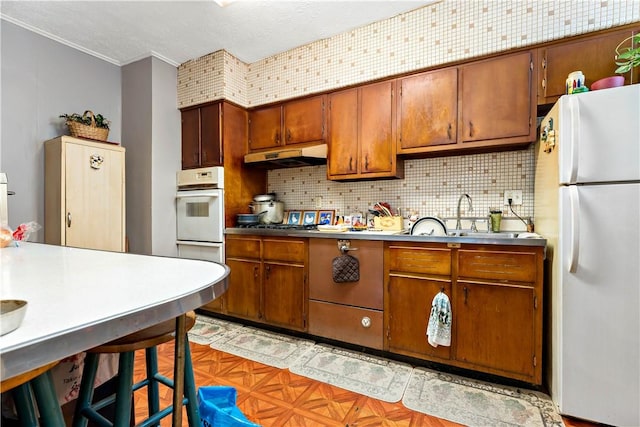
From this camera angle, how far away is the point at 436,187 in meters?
2.64

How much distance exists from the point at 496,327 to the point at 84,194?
352 cm

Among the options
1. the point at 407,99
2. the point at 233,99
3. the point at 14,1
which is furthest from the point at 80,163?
the point at 407,99

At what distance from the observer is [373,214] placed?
9.29ft

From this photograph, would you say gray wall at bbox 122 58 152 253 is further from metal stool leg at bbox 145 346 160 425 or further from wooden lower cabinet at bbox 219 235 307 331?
metal stool leg at bbox 145 346 160 425

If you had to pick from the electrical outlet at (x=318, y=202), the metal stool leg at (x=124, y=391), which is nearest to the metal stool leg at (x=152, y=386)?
the metal stool leg at (x=124, y=391)

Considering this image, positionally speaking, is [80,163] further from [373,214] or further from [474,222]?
[474,222]

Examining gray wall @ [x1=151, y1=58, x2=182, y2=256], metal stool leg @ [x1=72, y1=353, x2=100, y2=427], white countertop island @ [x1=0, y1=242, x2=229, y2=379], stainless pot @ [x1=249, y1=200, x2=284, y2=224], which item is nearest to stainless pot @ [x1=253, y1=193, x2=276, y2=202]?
stainless pot @ [x1=249, y1=200, x2=284, y2=224]

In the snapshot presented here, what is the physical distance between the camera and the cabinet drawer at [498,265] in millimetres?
1813

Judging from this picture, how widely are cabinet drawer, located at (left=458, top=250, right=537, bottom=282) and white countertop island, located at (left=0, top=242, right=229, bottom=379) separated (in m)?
1.64

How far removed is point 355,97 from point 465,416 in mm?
2450

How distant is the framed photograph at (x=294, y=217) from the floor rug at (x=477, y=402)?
6.07 ft

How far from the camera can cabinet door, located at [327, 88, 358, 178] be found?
268cm

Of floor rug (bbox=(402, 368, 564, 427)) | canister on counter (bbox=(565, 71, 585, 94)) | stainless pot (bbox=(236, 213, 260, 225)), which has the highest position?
canister on counter (bbox=(565, 71, 585, 94))

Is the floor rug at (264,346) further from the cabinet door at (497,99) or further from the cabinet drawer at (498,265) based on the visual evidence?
the cabinet door at (497,99)
